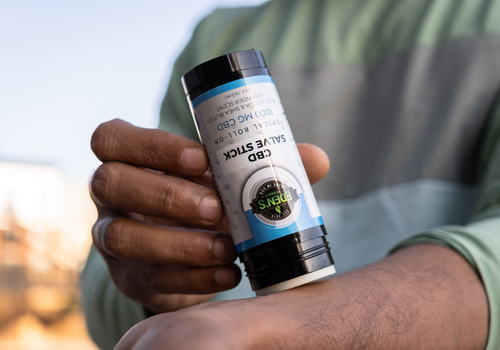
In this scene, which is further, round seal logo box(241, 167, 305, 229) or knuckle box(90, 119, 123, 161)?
knuckle box(90, 119, 123, 161)

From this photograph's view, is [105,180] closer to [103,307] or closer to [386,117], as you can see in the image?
[103,307]

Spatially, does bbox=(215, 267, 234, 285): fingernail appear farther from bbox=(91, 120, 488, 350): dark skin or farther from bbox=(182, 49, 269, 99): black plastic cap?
bbox=(182, 49, 269, 99): black plastic cap

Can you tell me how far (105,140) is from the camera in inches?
29.7

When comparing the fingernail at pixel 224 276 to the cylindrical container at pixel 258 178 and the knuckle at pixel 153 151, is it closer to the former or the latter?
the cylindrical container at pixel 258 178

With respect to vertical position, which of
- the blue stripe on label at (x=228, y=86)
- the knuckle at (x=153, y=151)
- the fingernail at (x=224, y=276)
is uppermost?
the blue stripe on label at (x=228, y=86)

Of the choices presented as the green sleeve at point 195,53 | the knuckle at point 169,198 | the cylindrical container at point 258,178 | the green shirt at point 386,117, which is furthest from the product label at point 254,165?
the green sleeve at point 195,53

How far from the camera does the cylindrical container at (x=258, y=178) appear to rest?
2.03ft

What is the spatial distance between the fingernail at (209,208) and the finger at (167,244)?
6 cm

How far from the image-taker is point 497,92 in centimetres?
117

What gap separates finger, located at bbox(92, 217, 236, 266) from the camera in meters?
0.74

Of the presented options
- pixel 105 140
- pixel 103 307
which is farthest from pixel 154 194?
pixel 103 307

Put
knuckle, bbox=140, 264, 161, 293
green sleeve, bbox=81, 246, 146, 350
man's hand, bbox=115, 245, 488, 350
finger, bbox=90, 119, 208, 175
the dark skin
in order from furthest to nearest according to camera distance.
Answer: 1. green sleeve, bbox=81, 246, 146, 350
2. knuckle, bbox=140, 264, 161, 293
3. finger, bbox=90, 119, 208, 175
4. the dark skin
5. man's hand, bbox=115, 245, 488, 350

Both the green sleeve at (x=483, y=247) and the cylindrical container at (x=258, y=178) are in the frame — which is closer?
Answer: the cylindrical container at (x=258, y=178)

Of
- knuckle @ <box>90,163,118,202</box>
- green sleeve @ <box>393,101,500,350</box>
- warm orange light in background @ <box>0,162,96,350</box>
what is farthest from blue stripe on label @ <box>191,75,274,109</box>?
warm orange light in background @ <box>0,162,96,350</box>
